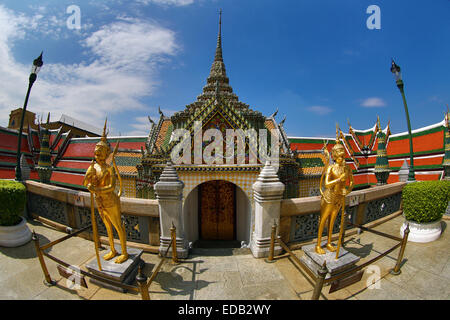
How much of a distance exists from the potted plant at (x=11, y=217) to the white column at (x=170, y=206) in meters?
4.46

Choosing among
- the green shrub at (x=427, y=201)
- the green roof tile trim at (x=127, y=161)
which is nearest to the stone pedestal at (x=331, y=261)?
the green shrub at (x=427, y=201)

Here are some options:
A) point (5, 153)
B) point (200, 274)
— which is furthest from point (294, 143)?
point (5, 153)

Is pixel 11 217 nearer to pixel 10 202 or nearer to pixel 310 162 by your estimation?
pixel 10 202

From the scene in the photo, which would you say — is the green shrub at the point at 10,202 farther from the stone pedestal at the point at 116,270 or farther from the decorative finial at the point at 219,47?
the decorative finial at the point at 219,47

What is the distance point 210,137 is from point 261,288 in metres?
4.88

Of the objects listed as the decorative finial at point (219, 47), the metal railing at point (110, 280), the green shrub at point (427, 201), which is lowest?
the metal railing at point (110, 280)

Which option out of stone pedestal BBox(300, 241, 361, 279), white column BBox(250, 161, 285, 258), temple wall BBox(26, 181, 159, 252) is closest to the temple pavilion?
white column BBox(250, 161, 285, 258)

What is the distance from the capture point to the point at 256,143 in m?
6.45

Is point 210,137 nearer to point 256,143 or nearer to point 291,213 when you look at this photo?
point 256,143

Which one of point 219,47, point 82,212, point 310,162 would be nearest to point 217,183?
point 82,212

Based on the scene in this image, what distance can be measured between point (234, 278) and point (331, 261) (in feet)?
7.28

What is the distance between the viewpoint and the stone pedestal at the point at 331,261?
3.84 meters

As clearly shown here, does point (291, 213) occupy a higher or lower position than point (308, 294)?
higher

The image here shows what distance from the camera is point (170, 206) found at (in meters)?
4.72
